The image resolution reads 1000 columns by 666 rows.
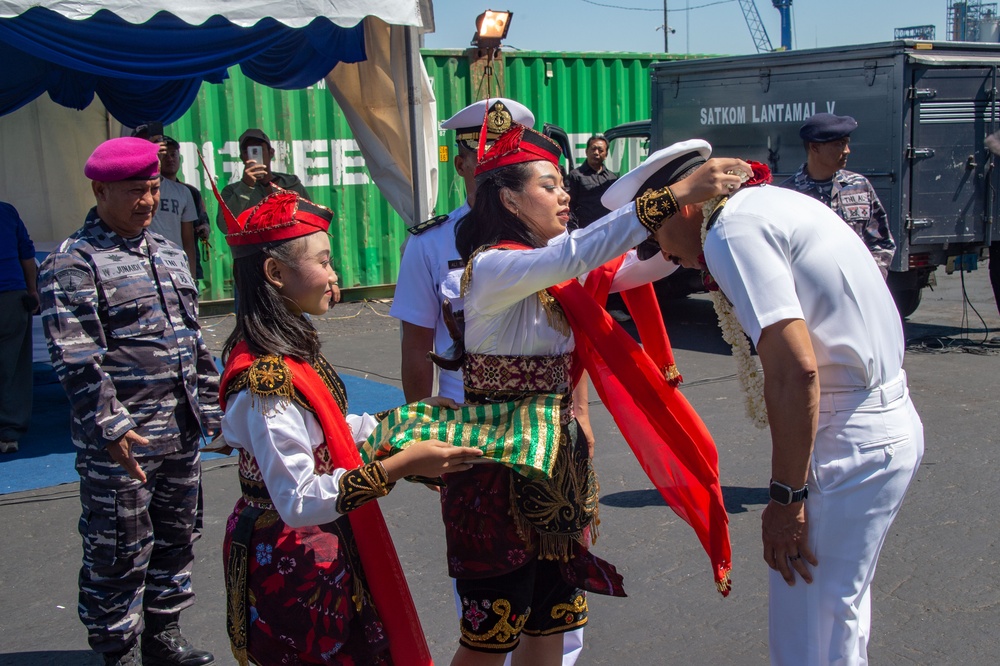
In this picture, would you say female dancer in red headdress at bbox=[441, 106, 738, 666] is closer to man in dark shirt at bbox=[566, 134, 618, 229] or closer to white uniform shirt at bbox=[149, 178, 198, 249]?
white uniform shirt at bbox=[149, 178, 198, 249]

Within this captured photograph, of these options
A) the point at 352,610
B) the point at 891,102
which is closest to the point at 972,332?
the point at 891,102

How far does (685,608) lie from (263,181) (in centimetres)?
603

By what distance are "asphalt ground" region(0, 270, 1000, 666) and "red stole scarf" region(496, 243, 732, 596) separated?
1125mm

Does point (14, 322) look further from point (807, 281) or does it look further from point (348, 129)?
point (807, 281)

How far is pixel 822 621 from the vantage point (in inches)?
89.7

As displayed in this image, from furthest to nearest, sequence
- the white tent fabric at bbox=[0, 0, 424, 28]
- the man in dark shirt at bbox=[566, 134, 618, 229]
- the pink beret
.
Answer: the man in dark shirt at bbox=[566, 134, 618, 229] → the white tent fabric at bbox=[0, 0, 424, 28] → the pink beret

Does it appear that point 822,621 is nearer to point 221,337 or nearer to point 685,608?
point 685,608

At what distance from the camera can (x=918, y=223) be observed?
8.51 metres

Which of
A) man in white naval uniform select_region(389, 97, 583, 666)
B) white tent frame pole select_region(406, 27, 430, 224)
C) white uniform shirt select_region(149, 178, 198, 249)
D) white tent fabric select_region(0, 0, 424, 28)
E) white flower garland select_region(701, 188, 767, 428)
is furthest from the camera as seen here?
white uniform shirt select_region(149, 178, 198, 249)

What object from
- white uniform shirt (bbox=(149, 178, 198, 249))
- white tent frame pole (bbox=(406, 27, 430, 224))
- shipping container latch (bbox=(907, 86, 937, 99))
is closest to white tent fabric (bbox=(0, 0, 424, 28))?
white tent frame pole (bbox=(406, 27, 430, 224))

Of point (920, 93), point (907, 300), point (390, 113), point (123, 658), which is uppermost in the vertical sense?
point (920, 93)

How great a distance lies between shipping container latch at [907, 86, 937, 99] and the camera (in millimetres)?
8367

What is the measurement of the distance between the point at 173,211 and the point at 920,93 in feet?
21.4

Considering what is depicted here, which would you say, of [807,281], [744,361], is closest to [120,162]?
[744,361]
